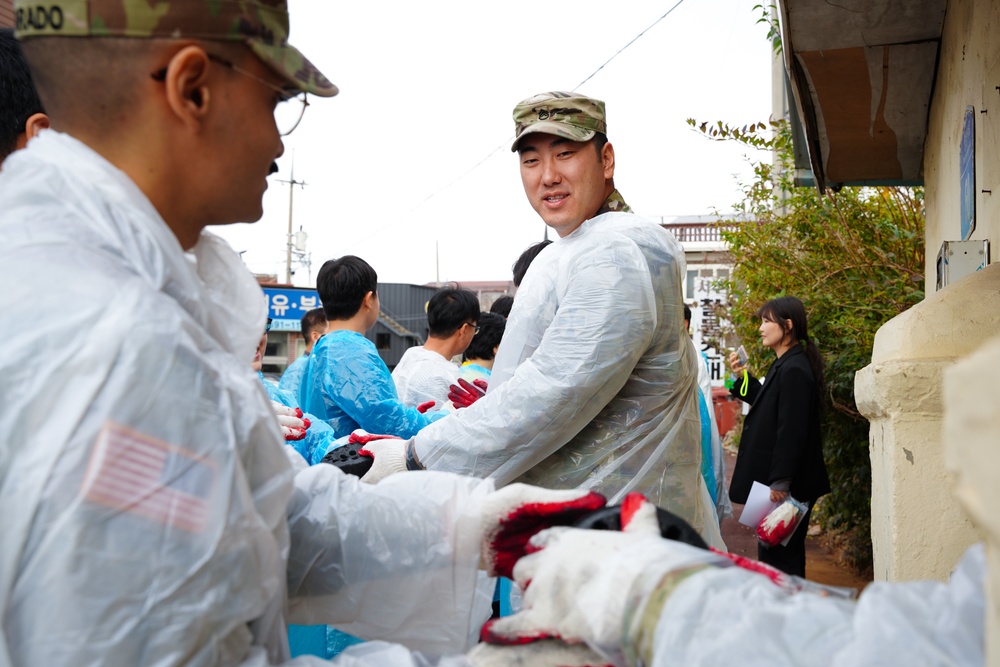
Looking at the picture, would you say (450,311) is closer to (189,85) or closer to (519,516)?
(519,516)

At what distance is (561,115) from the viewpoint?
9.66ft

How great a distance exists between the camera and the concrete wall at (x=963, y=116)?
9.08ft

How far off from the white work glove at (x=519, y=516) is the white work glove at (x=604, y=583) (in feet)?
0.43

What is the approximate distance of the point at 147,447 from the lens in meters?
1.08

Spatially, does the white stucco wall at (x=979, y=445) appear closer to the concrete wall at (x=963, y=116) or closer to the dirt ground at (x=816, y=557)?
the concrete wall at (x=963, y=116)

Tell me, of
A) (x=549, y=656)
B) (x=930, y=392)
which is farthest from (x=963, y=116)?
(x=549, y=656)

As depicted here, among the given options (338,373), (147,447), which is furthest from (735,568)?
(338,373)

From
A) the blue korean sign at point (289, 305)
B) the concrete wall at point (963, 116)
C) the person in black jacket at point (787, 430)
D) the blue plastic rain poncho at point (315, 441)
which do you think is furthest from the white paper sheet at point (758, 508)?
the blue korean sign at point (289, 305)

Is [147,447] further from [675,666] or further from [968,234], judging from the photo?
[968,234]

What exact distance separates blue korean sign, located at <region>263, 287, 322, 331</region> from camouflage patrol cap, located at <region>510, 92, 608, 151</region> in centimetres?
2667

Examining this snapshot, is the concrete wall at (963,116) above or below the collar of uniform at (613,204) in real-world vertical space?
above

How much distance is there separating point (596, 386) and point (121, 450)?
1.68 m

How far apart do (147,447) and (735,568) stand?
2.50 feet

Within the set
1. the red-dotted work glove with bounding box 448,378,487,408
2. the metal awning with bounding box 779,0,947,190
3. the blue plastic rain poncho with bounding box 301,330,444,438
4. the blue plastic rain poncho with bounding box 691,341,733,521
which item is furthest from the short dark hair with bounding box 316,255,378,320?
the metal awning with bounding box 779,0,947,190
